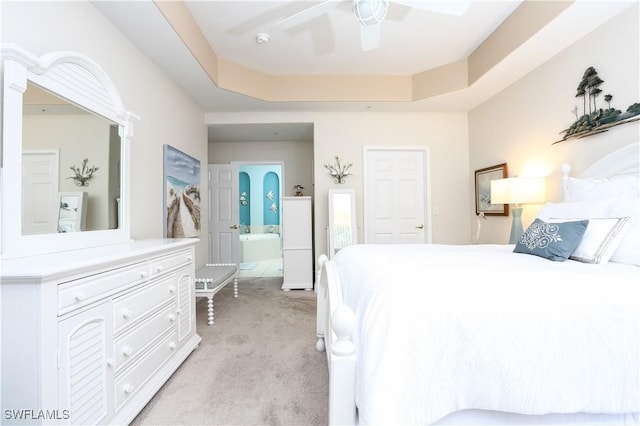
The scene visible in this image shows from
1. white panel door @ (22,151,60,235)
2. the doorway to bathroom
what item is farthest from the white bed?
the doorway to bathroom

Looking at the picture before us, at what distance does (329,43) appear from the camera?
307 centimetres

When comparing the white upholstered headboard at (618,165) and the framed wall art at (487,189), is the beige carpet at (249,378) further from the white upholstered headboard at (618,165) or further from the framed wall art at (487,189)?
the framed wall art at (487,189)

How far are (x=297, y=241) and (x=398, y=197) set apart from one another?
164 cm

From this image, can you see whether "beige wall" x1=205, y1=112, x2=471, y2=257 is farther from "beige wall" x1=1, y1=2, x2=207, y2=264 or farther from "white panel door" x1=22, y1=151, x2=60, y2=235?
"white panel door" x1=22, y1=151, x2=60, y2=235

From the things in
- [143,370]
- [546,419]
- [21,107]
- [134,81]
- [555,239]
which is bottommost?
[143,370]

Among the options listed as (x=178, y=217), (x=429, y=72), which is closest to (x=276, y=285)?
(x=178, y=217)

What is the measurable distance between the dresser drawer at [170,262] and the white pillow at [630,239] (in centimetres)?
260

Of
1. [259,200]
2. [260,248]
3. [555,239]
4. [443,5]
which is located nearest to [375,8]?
[443,5]

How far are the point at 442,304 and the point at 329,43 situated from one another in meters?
2.93

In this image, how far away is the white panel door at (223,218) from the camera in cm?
523

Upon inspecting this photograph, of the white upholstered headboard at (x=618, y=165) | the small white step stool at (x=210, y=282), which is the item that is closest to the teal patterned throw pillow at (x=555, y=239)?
the white upholstered headboard at (x=618, y=165)

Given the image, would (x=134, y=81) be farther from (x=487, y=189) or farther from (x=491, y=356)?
(x=487, y=189)

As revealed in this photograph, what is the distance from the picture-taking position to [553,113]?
2.76m

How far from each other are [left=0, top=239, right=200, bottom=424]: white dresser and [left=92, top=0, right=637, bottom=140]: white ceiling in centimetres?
177
